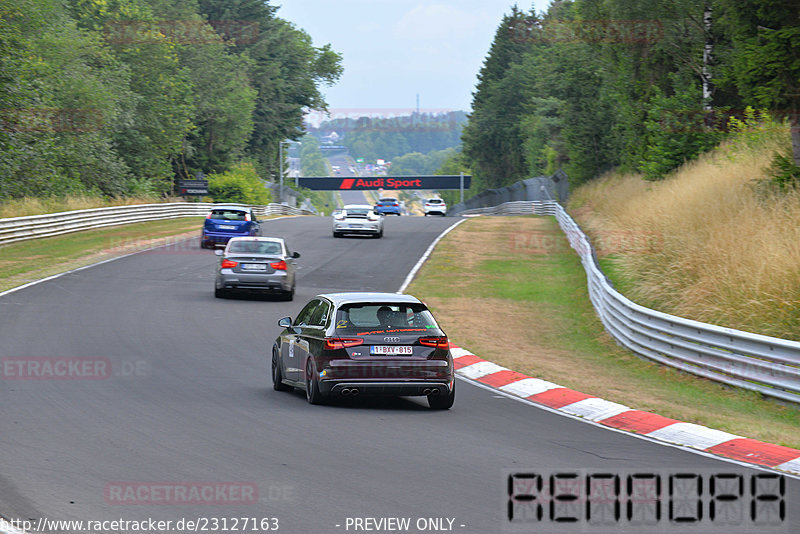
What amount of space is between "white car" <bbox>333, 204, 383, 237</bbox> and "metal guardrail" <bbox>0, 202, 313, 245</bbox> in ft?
34.8

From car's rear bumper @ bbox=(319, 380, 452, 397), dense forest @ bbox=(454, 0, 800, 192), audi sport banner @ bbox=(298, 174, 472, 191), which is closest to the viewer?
car's rear bumper @ bbox=(319, 380, 452, 397)

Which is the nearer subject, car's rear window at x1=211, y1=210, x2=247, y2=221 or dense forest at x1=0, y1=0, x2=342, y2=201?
car's rear window at x1=211, y1=210, x2=247, y2=221

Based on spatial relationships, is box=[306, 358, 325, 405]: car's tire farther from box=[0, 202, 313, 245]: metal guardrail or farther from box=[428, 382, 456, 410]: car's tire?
box=[0, 202, 313, 245]: metal guardrail

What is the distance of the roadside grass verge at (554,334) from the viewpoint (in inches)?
482

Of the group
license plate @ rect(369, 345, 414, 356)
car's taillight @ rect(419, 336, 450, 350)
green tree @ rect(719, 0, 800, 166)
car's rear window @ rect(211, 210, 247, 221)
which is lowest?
license plate @ rect(369, 345, 414, 356)

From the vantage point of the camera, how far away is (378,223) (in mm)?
42438

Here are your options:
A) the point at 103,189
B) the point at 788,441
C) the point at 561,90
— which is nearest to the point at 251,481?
the point at 788,441

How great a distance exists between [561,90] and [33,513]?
62.0 meters

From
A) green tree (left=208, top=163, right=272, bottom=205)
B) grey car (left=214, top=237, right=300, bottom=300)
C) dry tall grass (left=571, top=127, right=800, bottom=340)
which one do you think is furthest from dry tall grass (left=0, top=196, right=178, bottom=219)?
dry tall grass (left=571, top=127, right=800, bottom=340)

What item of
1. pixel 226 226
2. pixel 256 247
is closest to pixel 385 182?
pixel 226 226

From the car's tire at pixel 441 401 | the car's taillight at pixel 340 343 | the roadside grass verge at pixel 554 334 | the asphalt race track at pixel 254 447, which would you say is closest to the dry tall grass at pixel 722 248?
the roadside grass verge at pixel 554 334

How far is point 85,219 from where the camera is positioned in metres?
42.5

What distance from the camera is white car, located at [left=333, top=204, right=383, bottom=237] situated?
42.2 m

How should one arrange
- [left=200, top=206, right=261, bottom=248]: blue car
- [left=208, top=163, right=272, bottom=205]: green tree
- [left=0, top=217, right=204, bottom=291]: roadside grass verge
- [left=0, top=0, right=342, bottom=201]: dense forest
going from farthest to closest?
1. [left=208, top=163, right=272, bottom=205]: green tree
2. [left=0, top=0, right=342, bottom=201]: dense forest
3. [left=200, top=206, right=261, bottom=248]: blue car
4. [left=0, top=217, right=204, bottom=291]: roadside grass verge
